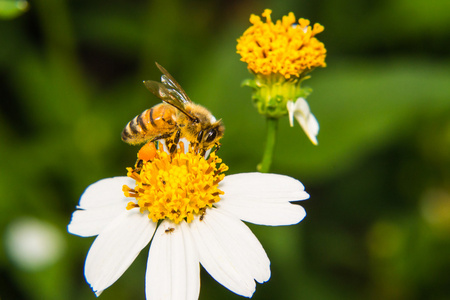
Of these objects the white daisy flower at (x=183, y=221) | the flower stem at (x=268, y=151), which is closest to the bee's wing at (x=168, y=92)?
the white daisy flower at (x=183, y=221)

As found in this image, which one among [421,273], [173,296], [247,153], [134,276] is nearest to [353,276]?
[421,273]

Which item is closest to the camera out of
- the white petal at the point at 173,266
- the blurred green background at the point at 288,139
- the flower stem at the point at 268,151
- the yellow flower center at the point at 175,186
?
the white petal at the point at 173,266

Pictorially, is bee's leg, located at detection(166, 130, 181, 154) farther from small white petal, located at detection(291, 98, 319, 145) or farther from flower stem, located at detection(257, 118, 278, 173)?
small white petal, located at detection(291, 98, 319, 145)

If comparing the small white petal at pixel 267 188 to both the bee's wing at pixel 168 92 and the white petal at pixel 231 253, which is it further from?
the bee's wing at pixel 168 92

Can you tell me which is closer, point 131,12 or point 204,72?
point 204,72

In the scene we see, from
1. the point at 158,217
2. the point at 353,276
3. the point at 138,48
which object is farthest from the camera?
the point at 138,48

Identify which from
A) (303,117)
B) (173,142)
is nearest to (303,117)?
(303,117)

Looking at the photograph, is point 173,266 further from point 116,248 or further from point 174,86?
point 174,86

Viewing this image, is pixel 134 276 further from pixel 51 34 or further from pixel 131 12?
pixel 131 12
